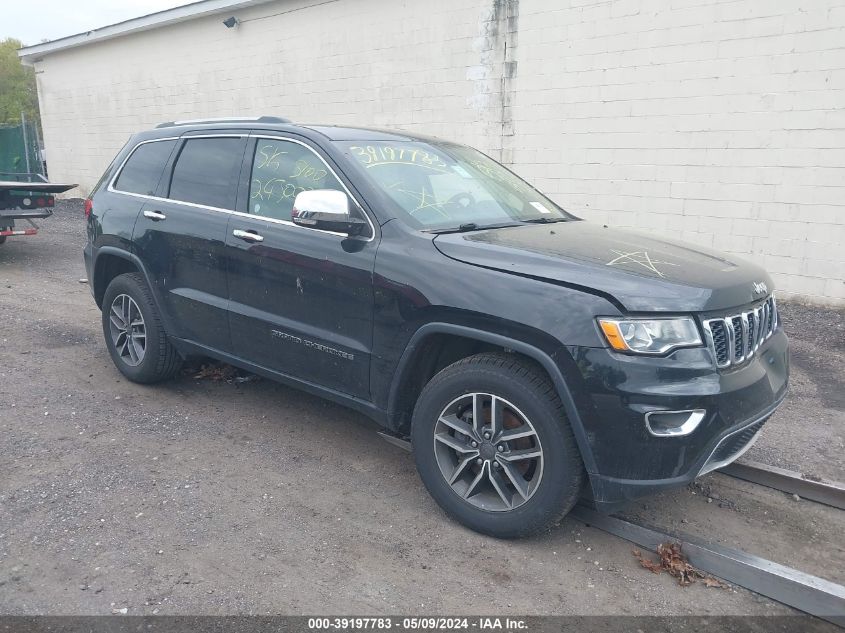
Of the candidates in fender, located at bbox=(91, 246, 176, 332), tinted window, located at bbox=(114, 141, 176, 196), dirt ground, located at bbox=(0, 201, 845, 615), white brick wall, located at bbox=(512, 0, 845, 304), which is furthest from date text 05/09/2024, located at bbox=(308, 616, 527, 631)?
white brick wall, located at bbox=(512, 0, 845, 304)

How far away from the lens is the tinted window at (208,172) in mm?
4434

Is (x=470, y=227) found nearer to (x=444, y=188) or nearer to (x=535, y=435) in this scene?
(x=444, y=188)

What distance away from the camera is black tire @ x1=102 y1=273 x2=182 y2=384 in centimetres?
495

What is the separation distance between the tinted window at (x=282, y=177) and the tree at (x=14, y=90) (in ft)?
138

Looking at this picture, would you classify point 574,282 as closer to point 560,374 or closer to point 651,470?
point 560,374

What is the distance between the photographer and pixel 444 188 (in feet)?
13.3

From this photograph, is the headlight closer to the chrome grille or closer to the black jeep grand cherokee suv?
the black jeep grand cherokee suv

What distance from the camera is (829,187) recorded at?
24.5ft

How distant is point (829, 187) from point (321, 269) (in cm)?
627

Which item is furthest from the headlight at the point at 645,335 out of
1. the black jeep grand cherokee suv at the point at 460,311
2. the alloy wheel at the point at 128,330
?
the alloy wheel at the point at 128,330

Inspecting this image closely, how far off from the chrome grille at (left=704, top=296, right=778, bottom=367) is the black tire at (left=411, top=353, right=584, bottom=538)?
71 centimetres

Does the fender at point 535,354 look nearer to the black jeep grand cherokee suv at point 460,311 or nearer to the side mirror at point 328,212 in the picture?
the black jeep grand cherokee suv at point 460,311

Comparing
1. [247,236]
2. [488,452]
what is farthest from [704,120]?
[488,452]

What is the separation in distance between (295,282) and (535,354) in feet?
5.10
